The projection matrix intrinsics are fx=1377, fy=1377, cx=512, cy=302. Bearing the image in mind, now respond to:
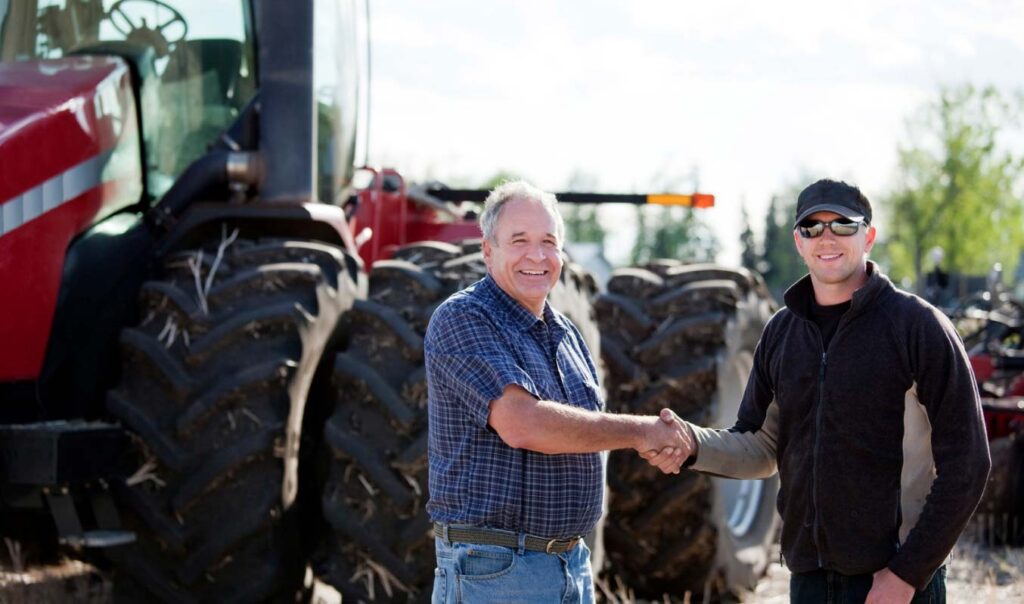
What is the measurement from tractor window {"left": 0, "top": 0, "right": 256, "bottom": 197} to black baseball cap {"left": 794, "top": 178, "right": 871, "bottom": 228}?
2681 millimetres

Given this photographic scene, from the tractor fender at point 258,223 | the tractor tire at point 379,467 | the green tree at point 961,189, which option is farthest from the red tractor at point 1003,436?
the green tree at point 961,189

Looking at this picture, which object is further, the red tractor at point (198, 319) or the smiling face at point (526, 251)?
the red tractor at point (198, 319)

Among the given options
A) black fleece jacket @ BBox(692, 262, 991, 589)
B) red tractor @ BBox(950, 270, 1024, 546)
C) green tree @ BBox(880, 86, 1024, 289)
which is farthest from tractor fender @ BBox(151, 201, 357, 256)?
green tree @ BBox(880, 86, 1024, 289)

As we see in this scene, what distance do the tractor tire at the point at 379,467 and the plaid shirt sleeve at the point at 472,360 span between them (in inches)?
44.2

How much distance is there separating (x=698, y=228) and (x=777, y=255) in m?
5.37

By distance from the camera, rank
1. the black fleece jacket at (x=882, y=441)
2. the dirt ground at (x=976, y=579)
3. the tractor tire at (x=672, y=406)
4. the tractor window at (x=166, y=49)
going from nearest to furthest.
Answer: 1. the black fleece jacket at (x=882, y=441)
2. the tractor window at (x=166, y=49)
3. the tractor tire at (x=672, y=406)
4. the dirt ground at (x=976, y=579)

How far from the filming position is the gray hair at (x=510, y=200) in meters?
3.25

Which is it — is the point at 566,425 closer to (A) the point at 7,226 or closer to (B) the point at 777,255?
(A) the point at 7,226

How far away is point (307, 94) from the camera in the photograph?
201 inches

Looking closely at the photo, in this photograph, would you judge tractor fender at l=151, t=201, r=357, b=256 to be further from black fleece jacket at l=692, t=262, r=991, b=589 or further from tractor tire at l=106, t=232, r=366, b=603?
black fleece jacket at l=692, t=262, r=991, b=589

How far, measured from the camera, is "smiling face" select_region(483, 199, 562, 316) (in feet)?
10.5

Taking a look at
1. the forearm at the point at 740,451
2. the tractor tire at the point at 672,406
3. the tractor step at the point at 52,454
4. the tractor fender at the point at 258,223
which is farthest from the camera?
the tractor tire at the point at 672,406

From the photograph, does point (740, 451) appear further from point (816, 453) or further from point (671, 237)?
point (671, 237)

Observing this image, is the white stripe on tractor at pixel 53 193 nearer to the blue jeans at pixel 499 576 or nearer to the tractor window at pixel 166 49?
the tractor window at pixel 166 49
